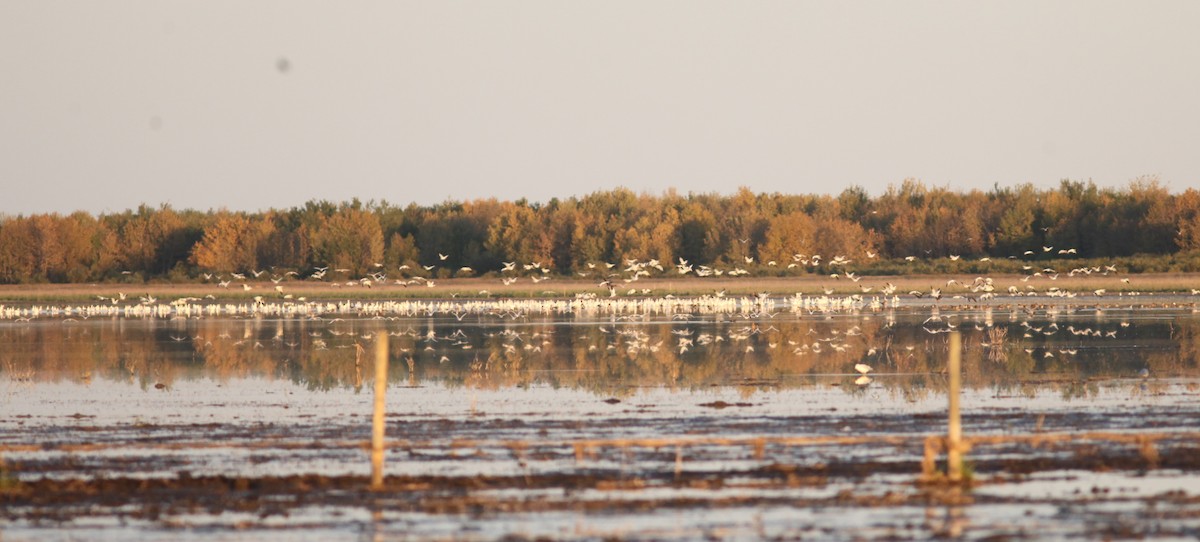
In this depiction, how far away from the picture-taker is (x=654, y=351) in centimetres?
3950

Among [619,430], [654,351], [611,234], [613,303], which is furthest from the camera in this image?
[611,234]

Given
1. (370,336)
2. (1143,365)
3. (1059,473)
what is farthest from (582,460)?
(370,336)

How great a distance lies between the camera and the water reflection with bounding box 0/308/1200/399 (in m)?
31.1

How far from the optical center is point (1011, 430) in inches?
844

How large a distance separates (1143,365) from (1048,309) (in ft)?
99.4

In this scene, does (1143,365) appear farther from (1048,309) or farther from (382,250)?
(382,250)

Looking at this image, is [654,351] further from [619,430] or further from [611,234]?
[611,234]

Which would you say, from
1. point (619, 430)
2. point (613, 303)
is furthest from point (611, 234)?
point (619, 430)

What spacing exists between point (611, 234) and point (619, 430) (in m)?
85.2

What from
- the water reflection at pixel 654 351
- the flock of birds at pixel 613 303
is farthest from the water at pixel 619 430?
the flock of birds at pixel 613 303

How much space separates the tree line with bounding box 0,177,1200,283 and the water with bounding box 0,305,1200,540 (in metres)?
53.9

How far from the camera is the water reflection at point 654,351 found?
3109 centimetres

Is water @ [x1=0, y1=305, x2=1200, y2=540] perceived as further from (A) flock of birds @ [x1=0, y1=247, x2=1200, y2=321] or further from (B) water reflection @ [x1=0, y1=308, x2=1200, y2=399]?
(A) flock of birds @ [x1=0, y1=247, x2=1200, y2=321]

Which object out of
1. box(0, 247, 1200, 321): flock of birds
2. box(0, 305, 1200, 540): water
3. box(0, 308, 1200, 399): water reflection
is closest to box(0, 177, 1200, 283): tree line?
box(0, 247, 1200, 321): flock of birds
